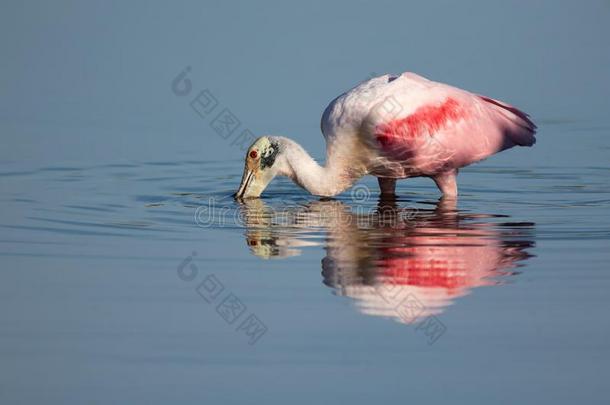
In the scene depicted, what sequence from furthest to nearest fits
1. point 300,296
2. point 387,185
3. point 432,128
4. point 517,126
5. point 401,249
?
point 517,126 → point 387,185 → point 432,128 → point 401,249 → point 300,296

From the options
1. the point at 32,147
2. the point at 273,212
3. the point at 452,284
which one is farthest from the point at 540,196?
the point at 32,147

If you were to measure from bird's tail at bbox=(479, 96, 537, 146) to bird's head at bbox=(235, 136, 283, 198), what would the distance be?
207cm

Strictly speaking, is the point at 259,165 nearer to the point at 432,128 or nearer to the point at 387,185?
the point at 387,185

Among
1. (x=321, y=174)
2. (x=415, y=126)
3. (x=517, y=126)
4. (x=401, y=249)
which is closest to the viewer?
(x=401, y=249)

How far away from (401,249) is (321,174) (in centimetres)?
280

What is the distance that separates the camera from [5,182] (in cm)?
1336

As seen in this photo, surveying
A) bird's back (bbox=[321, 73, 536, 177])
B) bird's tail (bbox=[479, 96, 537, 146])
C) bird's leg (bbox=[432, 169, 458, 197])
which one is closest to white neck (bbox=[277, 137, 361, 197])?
bird's back (bbox=[321, 73, 536, 177])

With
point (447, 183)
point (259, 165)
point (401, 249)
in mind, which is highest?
point (259, 165)

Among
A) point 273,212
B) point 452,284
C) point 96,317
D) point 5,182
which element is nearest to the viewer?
point 96,317

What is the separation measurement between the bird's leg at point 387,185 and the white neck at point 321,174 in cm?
56

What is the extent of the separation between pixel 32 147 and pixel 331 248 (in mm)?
6248

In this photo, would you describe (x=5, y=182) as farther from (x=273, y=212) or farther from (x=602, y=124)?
(x=602, y=124)

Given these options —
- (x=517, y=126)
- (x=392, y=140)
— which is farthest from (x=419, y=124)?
(x=517, y=126)

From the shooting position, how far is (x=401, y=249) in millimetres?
9984
